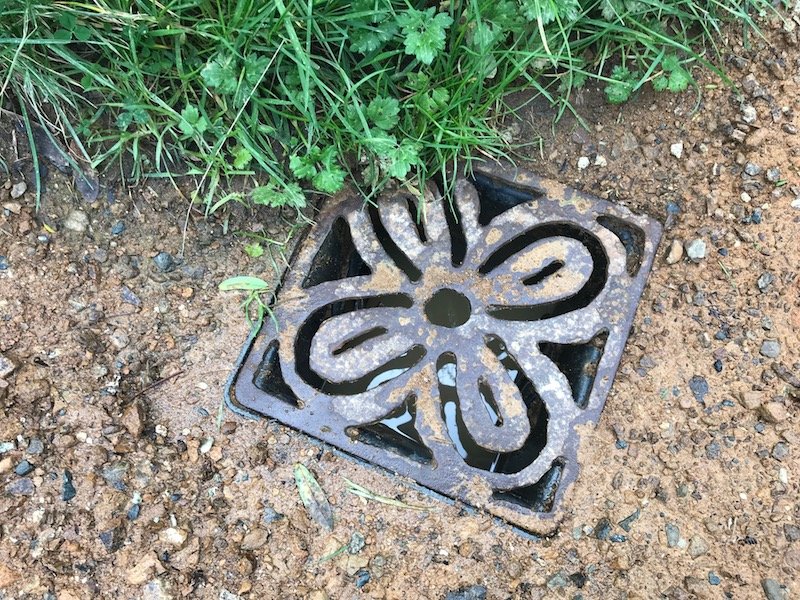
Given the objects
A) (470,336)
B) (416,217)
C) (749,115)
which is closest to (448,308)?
(470,336)

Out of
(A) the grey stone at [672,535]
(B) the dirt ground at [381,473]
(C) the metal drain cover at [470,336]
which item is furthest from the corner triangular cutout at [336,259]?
(A) the grey stone at [672,535]

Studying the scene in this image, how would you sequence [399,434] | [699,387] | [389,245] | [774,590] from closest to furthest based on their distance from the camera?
1. [774,590]
2. [699,387]
3. [399,434]
4. [389,245]

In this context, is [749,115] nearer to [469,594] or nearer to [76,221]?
[469,594]

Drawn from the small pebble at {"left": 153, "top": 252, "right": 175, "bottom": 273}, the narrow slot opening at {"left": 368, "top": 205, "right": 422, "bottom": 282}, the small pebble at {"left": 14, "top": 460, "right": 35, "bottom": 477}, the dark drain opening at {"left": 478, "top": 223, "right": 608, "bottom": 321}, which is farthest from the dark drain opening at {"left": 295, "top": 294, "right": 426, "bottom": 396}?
the small pebble at {"left": 14, "top": 460, "right": 35, "bottom": 477}

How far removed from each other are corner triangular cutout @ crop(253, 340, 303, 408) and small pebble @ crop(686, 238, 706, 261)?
0.93 meters

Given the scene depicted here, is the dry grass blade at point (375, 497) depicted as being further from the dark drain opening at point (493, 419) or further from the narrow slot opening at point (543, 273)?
the narrow slot opening at point (543, 273)

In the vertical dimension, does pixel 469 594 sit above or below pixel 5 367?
below

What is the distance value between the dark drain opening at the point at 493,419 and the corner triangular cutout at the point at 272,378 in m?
0.36

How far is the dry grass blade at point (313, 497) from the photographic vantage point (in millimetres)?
1391

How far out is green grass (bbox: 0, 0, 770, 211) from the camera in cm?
133

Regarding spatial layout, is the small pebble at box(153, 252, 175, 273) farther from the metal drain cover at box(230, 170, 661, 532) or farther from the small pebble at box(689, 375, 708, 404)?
the small pebble at box(689, 375, 708, 404)

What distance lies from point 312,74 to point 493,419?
2.94ft

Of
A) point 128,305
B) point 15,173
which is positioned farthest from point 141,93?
point 128,305

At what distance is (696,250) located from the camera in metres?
1.43
